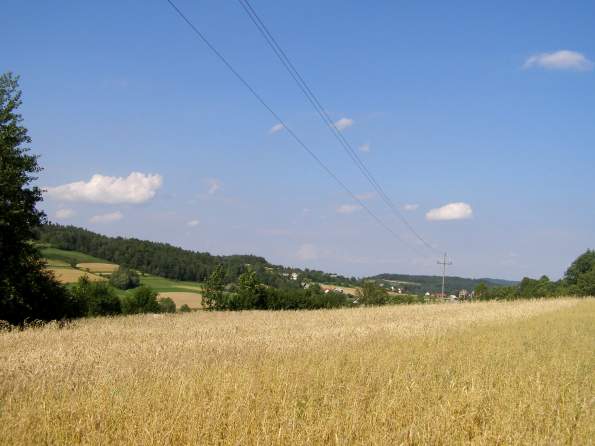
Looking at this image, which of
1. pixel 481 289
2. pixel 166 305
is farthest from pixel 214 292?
pixel 481 289

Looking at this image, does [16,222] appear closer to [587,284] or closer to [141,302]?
[141,302]

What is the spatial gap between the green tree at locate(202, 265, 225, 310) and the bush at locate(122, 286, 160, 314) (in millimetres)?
5097

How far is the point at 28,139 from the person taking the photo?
24234mm

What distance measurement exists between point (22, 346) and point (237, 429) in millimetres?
8470

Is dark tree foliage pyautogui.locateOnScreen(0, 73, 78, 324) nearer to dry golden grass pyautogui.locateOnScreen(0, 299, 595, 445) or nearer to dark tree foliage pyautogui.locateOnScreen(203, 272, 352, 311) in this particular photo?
dry golden grass pyautogui.locateOnScreen(0, 299, 595, 445)

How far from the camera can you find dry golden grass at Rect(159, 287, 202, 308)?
204 feet

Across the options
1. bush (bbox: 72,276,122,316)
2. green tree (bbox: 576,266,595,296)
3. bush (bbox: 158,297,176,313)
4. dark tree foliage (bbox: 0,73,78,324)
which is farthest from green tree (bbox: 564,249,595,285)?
dark tree foliage (bbox: 0,73,78,324)

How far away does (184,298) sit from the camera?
2584 inches

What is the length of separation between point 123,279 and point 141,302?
17.0 meters

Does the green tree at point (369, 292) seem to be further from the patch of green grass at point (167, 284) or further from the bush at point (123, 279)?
the bush at point (123, 279)

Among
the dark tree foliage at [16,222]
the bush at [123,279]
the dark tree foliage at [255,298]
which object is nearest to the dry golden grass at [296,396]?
the dark tree foliage at [16,222]

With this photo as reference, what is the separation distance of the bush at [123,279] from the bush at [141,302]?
47.0 ft

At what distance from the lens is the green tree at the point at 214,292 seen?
5425cm

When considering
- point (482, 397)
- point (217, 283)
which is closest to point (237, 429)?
point (482, 397)
